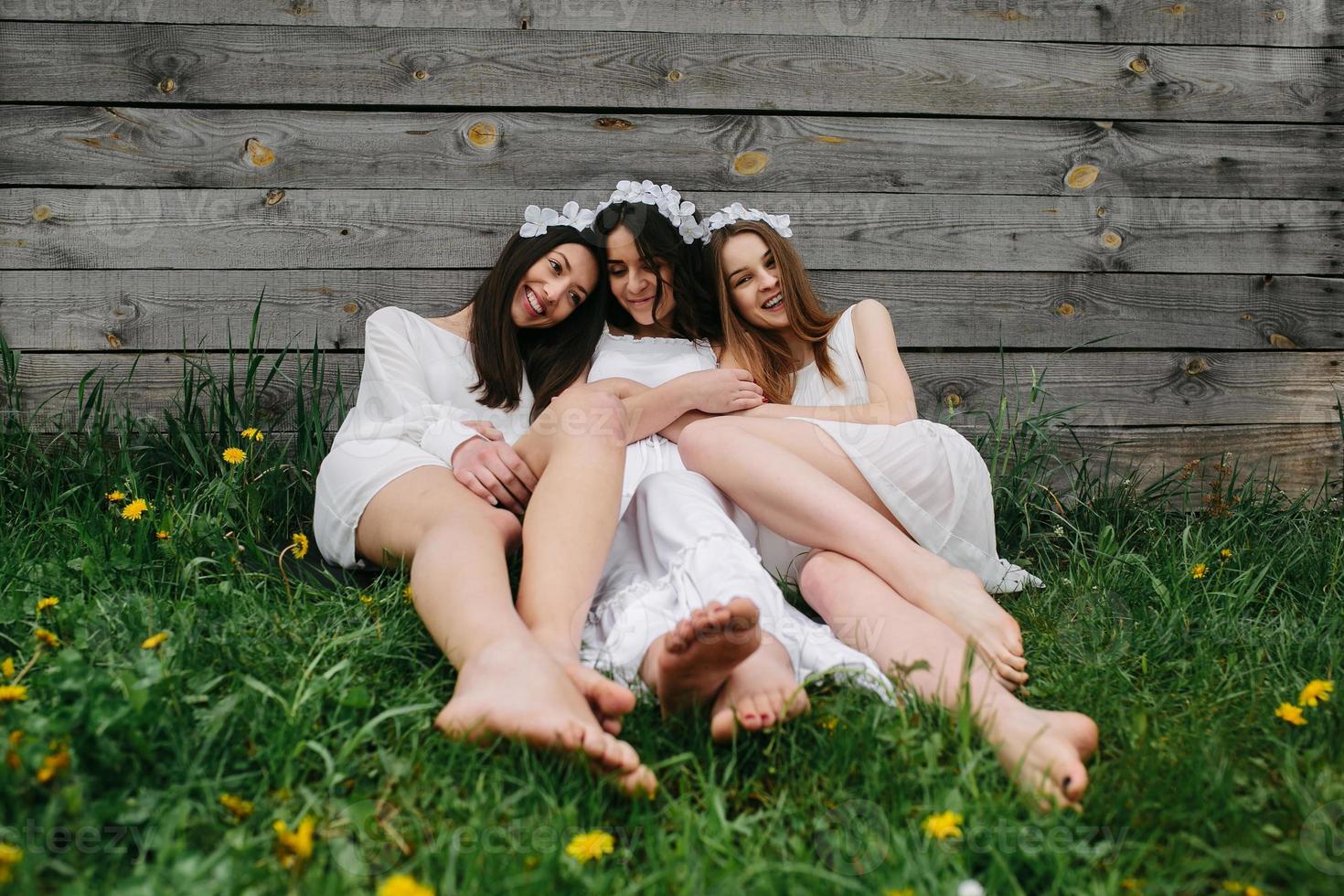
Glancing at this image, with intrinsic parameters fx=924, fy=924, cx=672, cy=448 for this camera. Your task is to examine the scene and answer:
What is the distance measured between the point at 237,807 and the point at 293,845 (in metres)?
0.14

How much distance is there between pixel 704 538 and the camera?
1.59 meters

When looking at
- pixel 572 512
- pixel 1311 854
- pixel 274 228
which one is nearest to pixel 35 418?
pixel 274 228

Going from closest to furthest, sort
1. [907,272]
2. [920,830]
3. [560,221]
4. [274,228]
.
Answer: [920,830] < [560,221] < [274,228] < [907,272]

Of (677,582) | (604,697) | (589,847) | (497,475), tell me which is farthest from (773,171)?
(589,847)

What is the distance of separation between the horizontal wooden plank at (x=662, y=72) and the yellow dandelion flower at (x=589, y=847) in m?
2.15

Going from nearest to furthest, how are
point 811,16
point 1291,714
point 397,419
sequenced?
1. point 1291,714
2. point 397,419
3. point 811,16

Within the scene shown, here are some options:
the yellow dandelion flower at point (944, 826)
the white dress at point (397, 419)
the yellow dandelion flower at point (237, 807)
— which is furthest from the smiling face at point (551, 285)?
the yellow dandelion flower at point (944, 826)

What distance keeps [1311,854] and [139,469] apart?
257 centimetres

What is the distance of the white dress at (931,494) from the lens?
189 cm

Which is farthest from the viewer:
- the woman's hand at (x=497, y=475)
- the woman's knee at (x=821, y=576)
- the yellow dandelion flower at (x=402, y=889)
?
the woman's hand at (x=497, y=475)

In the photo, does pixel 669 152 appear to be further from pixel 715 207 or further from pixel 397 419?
pixel 397 419

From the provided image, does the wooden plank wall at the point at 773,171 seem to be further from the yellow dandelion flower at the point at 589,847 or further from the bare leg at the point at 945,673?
the yellow dandelion flower at the point at 589,847

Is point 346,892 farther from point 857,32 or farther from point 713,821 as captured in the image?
point 857,32

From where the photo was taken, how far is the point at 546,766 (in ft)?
3.83
